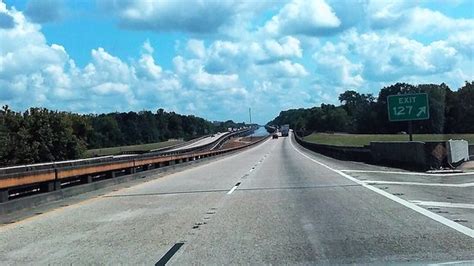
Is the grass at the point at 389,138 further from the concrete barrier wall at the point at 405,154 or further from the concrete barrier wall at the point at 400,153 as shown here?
the concrete barrier wall at the point at 400,153

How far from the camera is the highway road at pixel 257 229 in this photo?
8.45 metres

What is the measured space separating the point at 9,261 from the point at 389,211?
750 cm

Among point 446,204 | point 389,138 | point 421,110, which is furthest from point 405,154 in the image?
point 389,138

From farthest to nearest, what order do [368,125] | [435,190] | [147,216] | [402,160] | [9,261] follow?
[368,125]
[402,160]
[435,190]
[147,216]
[9,261]

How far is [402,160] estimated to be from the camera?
30047 mm

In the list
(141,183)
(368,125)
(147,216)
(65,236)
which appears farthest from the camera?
(368,125)

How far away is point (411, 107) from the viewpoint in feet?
104

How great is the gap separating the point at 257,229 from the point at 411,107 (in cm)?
2295

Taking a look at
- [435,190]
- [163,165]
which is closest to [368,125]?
[163,165]

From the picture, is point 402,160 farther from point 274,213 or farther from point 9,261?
point 9,261

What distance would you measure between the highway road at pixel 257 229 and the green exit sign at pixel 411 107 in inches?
554

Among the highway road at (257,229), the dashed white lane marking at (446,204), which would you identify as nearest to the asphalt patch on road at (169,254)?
the highway road at (257,229)

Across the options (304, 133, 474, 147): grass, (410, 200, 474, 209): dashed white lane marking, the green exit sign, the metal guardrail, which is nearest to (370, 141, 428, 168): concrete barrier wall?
the green exit sign

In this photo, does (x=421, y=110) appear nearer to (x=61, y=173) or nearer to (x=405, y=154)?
(x=405, y=154)
